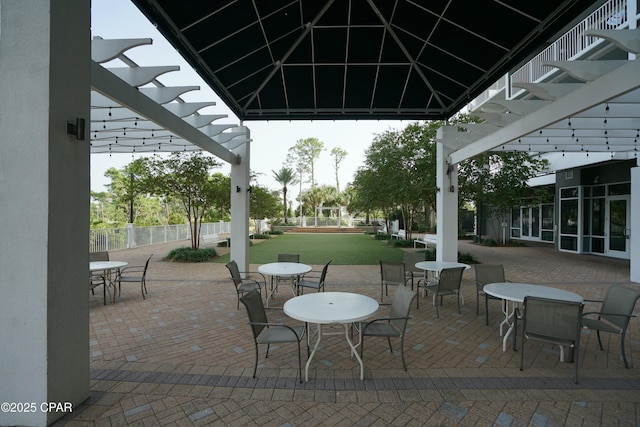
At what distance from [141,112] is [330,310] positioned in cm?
404

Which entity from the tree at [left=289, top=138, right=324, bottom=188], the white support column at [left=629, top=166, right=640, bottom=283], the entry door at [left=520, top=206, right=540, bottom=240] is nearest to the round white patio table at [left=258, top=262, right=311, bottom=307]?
the white support column at [left=629, top=166, right=640, bottom=283]

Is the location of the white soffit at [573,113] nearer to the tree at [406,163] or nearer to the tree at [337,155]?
the tree at [406,163]

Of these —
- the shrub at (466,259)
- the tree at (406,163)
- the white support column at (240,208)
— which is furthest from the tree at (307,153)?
the white support column at (240,208)

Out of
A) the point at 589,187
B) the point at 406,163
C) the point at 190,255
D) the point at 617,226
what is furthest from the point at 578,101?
the point at 589,187

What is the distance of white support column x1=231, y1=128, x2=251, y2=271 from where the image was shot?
26.9 feet

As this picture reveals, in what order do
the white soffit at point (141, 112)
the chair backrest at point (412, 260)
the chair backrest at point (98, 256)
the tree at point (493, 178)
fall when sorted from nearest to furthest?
the white soffit at point (141, 112) < the chair backrest at point (412, 260) < the chair backrest at point (98, 256) < the tree at point (493, 178)

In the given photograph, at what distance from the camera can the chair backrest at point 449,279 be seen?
4.92m

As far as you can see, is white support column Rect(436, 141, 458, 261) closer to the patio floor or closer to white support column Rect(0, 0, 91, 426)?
the patio floor

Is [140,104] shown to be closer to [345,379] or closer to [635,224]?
[345,379]

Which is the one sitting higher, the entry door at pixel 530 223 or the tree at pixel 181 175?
the tree at pixel 181 175

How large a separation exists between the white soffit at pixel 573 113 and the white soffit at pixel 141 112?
521 centimetres

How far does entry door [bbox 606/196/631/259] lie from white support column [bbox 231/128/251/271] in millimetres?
13656

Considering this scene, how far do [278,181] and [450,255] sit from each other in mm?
31253

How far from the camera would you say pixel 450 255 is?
8.07 meters
